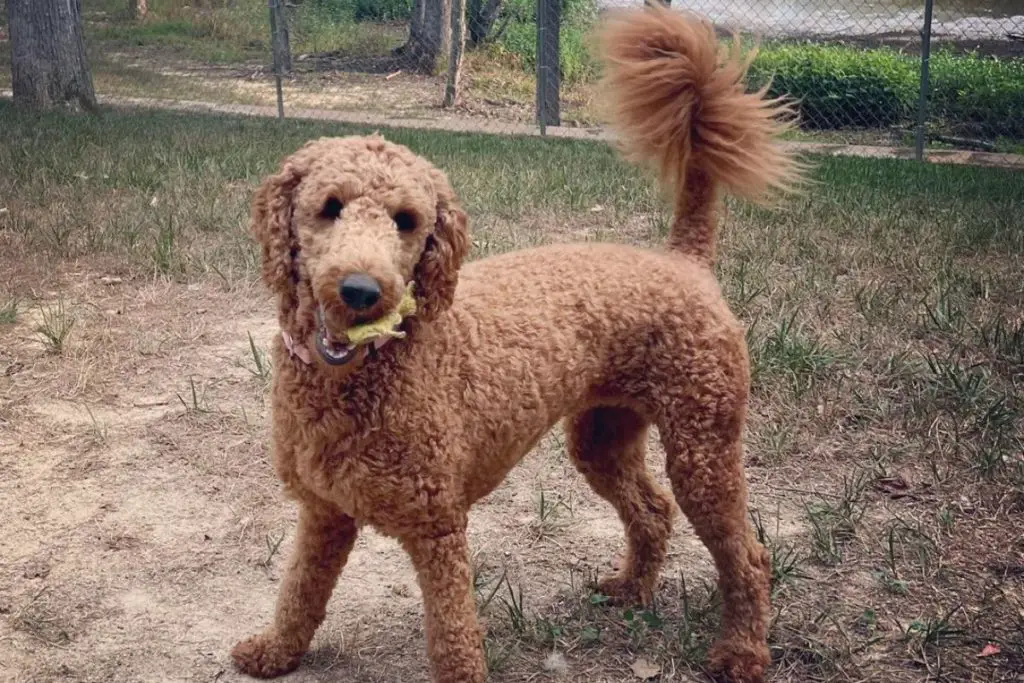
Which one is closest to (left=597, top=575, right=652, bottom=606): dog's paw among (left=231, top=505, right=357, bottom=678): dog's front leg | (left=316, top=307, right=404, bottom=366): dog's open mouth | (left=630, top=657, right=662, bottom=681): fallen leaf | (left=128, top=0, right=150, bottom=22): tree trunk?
(left=630, top=657, right=662, bottom=681): fallen leaf

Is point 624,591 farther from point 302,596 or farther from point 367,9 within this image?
point 367,9

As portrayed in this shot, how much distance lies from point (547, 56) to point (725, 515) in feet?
28.8

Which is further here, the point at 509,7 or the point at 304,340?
the point at 509,7

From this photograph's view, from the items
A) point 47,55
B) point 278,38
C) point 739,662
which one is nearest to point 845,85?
point 278,38

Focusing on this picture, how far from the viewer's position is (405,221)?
2180 mm

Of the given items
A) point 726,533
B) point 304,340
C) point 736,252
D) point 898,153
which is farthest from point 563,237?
point 898,153

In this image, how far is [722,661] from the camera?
104 inches

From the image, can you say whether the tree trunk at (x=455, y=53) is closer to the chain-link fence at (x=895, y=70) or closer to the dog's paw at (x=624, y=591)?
the chain-link fence at (x=895, y=70)

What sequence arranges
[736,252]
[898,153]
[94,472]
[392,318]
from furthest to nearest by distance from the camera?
[898,153]
[736,252]
[94,472]
[392,318]

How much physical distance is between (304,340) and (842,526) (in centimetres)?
183

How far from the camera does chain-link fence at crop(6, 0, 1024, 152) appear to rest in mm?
11305

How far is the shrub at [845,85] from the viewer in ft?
38.9

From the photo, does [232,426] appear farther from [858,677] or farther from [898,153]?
[898,153]

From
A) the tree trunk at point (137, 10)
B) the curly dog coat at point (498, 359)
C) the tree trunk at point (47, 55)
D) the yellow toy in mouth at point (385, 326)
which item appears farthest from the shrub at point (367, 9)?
the yellow toy in mouth at point (385, 326)
